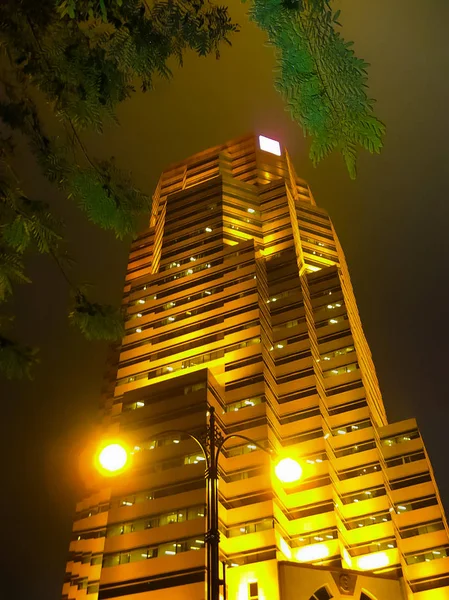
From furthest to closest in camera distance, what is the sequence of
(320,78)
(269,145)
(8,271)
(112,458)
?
(269,145), (112,458), (8,271), (320,78)

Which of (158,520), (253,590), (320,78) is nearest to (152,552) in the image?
(158,520)

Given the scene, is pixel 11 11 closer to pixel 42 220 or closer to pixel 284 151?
pixel 42 220

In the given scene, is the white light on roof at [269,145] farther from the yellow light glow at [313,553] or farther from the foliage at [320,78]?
the foliage at [320,78]

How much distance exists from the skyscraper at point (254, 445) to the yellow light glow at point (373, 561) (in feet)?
0.42

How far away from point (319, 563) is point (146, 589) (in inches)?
648

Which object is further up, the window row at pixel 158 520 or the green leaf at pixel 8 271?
the window row at pixel 158 520

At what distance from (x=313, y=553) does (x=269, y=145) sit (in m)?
86.3

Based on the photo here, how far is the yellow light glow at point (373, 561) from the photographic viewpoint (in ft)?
172

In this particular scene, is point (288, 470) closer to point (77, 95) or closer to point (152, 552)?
point (77, 95)

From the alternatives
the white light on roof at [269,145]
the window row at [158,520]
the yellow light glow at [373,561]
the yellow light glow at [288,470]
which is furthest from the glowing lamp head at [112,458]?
the white light on roof at [269,145]

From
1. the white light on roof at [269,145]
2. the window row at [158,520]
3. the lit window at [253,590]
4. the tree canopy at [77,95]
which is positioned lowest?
the tree canopy at [77,95]

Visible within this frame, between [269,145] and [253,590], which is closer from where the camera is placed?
[253,590]

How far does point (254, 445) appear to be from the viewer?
173 feet

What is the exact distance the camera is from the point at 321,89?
364 cm
